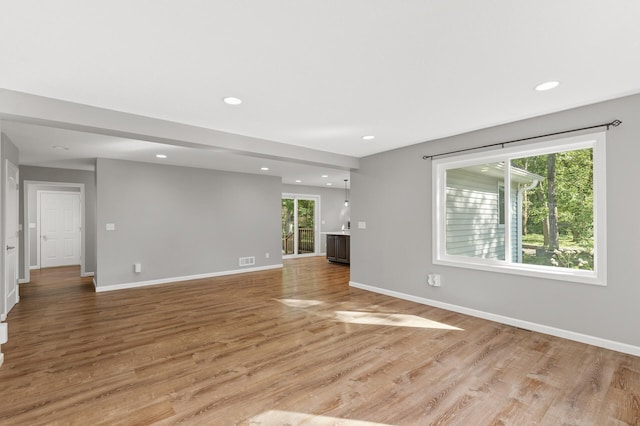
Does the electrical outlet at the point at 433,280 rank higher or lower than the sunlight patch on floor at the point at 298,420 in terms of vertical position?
higher

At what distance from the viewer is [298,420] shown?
2.01 meters

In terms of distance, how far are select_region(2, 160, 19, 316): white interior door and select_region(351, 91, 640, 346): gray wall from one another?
513 cm

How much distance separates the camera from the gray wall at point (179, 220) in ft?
19.1

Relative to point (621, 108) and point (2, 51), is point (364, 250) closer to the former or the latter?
point (621, 108)

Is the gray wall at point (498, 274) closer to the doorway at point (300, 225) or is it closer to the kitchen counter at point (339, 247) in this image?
the kitchen counter at point (339, 247)

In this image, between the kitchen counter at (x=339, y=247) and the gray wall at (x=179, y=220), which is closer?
the gray wall at (x=179, y=220)

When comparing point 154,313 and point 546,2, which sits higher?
point 546,2

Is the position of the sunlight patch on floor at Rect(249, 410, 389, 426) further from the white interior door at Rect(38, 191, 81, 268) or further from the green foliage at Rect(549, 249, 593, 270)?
the white interior door at Rect(38, 191, 81, 268)

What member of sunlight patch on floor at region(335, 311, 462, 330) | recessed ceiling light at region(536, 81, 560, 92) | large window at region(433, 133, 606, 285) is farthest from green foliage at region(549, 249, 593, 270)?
recessed ceiling light at region(536, 81, 560, 92)

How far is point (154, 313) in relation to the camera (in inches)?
169

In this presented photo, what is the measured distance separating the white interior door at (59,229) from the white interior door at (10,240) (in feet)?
13.6

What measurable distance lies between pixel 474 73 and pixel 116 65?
2.74 metres

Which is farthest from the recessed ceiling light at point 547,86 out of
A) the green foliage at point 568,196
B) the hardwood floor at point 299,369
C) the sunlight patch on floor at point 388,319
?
the sunlight patch on floor at point 388,319

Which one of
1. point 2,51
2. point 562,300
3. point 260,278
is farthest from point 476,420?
point 260,278
